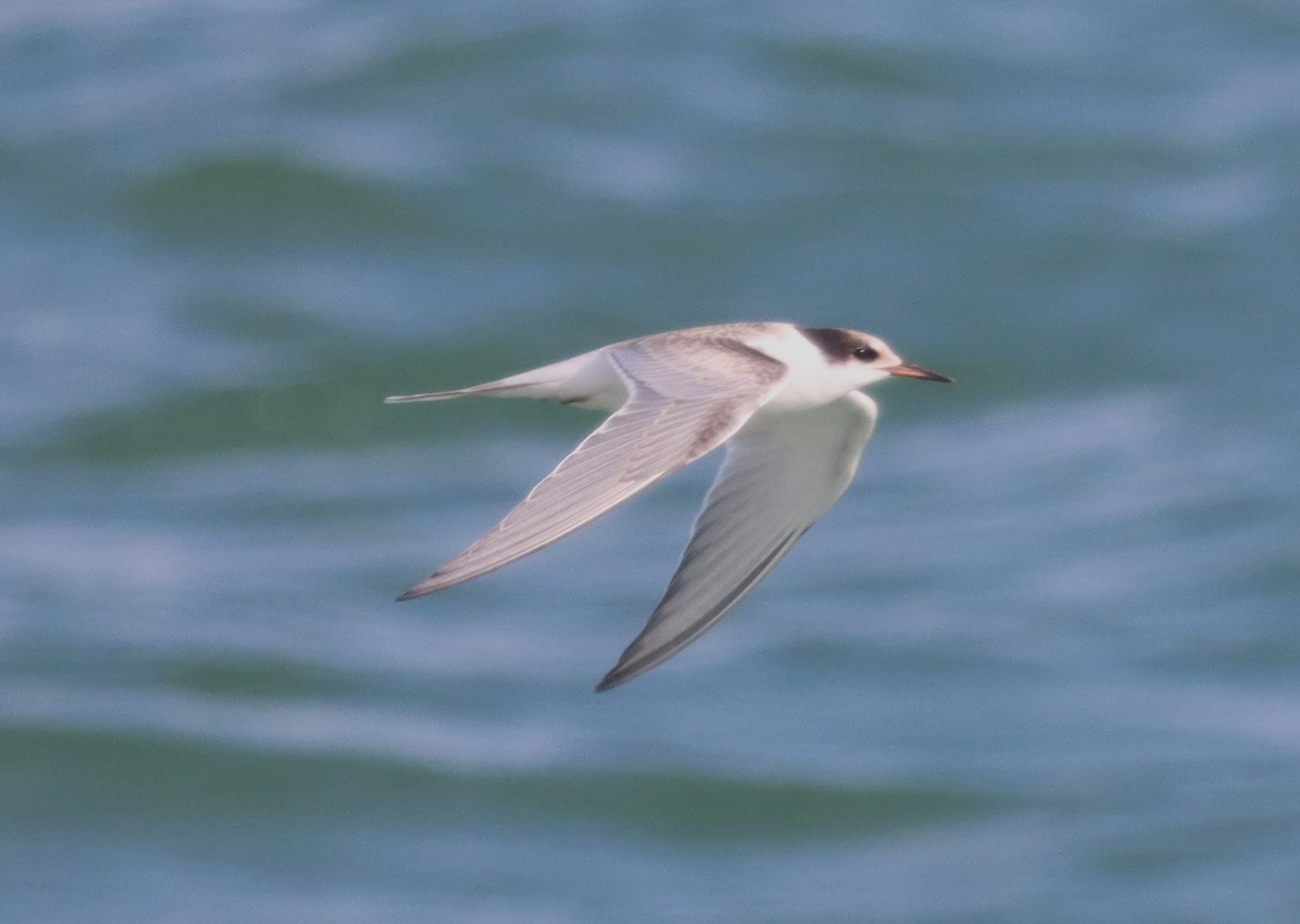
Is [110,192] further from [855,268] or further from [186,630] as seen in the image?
[855,268]

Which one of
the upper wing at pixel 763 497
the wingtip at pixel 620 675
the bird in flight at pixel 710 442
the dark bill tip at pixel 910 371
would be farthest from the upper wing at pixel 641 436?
the wingtip at pixel 620 675

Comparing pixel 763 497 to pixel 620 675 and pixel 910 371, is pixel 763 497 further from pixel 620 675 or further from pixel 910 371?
pixel 620 675

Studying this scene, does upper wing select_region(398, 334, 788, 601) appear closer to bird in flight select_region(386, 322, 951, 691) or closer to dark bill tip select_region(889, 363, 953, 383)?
bird in flight select_region(386, 322, 951, 691)

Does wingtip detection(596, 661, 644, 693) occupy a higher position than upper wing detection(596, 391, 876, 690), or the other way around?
upper wing detection(596, 391, 876, 690)

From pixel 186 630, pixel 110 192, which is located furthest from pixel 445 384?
pixel 110 192

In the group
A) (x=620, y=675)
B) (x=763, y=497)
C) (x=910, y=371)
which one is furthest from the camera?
(x=763, y=497)

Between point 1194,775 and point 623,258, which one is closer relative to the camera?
point 1194,775

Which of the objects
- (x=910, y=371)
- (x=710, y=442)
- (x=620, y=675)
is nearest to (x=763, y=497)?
(x=910, y=371)

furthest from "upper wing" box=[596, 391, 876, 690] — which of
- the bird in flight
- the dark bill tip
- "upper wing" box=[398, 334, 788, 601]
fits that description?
"upper wing" box=[398, 334, 788, 601]
